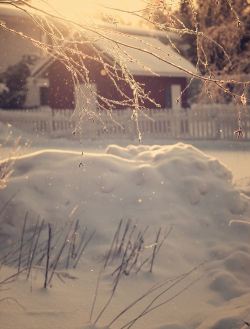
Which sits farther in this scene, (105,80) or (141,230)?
(105,80)

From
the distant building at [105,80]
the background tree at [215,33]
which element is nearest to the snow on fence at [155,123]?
the background tree at [215,33]

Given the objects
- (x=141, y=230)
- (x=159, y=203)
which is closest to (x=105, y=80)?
(x=159, y=203)

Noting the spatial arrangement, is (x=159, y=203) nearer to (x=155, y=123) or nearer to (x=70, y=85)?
(x=155, y=123)

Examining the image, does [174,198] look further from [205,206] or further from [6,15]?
[6,15]

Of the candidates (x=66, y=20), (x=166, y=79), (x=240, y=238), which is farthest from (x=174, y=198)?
(x=166, y=79)

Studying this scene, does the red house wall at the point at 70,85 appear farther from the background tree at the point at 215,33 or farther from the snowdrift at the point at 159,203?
the snowdrift at the point at 159,203

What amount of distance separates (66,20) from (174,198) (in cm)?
317

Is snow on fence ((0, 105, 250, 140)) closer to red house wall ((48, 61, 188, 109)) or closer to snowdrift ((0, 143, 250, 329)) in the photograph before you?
red house wall ((48, 61, 188, 109))

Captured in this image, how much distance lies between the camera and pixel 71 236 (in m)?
4.96

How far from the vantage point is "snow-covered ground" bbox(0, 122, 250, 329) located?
11.5ft

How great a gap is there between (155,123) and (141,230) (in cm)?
1351

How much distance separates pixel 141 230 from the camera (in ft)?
17.5

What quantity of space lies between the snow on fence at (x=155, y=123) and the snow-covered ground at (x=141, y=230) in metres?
9.97

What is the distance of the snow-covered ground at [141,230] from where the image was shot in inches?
138
